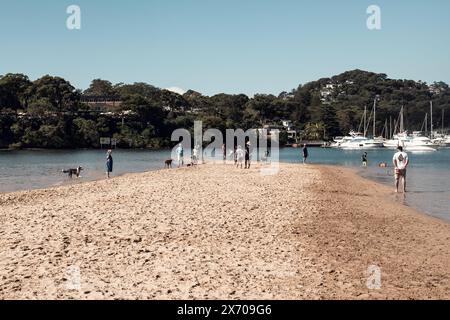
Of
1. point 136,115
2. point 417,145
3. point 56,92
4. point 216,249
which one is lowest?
point 417,145

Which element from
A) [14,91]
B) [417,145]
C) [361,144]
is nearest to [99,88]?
[14,91]

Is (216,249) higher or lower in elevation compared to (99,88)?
lower

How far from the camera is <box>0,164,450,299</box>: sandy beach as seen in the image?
7535mm

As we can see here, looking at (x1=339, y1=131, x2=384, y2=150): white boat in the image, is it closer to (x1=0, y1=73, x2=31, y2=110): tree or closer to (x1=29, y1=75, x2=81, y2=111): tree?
(x1=29, y1=75, x2=81, y2=111): tree

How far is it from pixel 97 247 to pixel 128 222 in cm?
265

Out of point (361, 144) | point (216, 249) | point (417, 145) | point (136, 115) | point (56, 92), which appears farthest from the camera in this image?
point (136, 115)

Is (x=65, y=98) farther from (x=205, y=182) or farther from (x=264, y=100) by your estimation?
(x=205, y=182)

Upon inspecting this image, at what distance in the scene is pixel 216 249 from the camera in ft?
32.4

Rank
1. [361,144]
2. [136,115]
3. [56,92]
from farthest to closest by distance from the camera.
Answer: [136,115]
[56,92]
[361,144]

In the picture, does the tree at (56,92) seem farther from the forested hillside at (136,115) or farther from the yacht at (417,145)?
the yacht at (417,145)

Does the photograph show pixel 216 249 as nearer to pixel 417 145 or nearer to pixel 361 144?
pixel 417 145

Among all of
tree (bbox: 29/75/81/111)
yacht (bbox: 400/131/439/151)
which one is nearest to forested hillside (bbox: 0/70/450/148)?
tree (bbox: 29/75/81/111)
